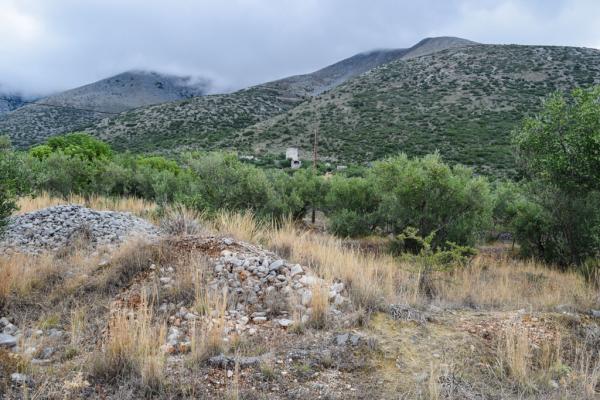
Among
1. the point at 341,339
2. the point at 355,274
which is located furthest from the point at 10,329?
the point at 355,274

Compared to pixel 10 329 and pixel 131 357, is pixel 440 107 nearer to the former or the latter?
pixel 10 329

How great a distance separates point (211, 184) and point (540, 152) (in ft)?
28.0

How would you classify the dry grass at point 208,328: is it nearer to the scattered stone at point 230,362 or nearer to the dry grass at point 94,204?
the scattered stone at point 230,362

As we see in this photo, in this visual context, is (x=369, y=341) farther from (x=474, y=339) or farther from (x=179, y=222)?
(x=179, y=222)

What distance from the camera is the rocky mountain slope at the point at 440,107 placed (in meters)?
38.6

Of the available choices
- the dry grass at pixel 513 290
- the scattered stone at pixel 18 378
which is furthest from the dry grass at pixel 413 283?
the scattered stone at pixel 18 378

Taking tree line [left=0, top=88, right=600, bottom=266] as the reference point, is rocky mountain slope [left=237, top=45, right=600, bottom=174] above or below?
above

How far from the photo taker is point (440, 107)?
45375 mm

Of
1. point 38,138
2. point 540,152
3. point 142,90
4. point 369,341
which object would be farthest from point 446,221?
point 142,90

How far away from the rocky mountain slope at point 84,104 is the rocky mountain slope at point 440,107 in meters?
31.1

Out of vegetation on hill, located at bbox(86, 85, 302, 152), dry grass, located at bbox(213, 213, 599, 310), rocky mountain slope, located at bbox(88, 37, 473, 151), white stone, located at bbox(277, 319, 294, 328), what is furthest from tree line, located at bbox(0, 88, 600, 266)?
rocky mountain slope, located at bbox(88, 37, 473, 151)

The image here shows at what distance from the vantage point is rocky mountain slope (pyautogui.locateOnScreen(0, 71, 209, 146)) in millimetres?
59188

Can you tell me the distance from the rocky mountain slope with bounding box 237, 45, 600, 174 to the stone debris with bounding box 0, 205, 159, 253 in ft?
97.5

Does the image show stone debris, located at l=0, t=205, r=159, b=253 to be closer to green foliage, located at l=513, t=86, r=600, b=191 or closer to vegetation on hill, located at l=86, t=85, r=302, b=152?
green foliage, located at l=513, t=86, r=600, b=191
